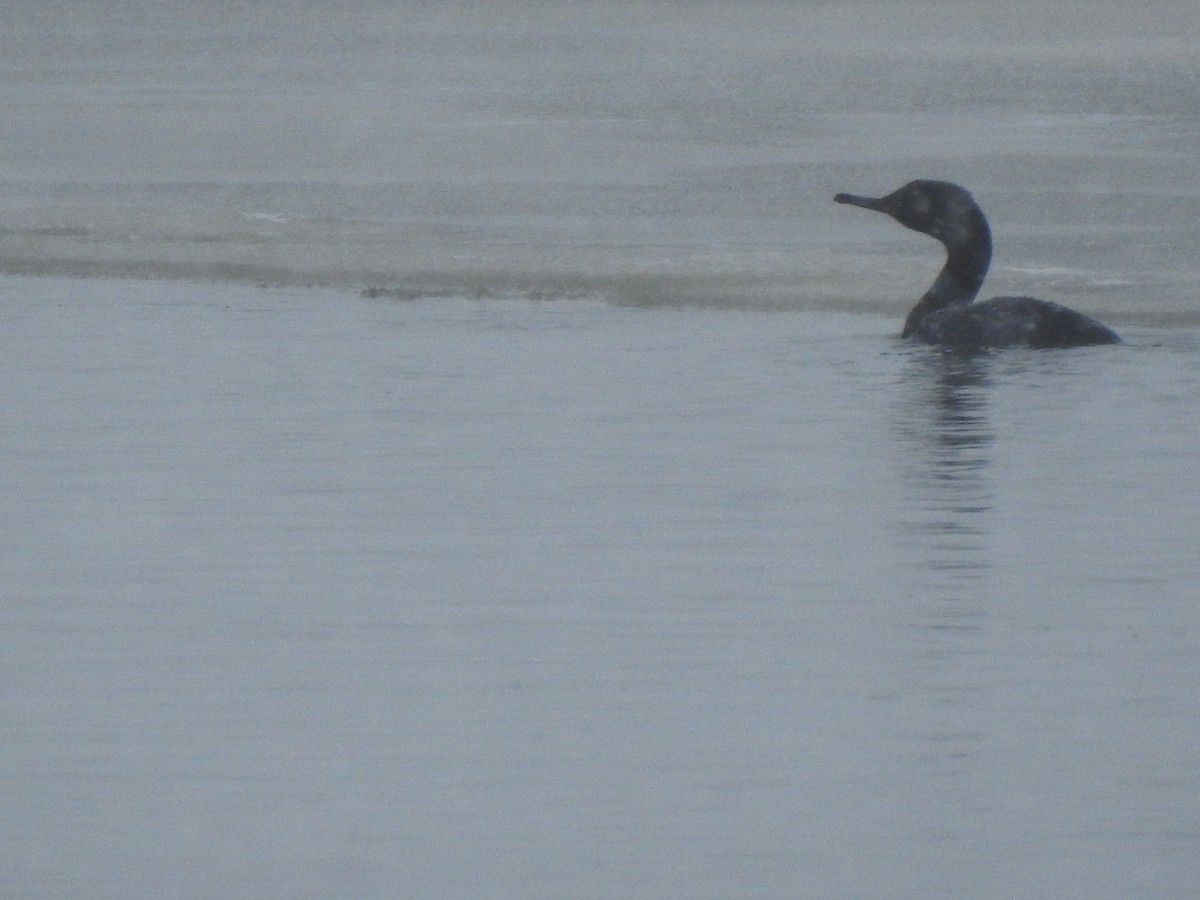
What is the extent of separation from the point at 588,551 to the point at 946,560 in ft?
2.83

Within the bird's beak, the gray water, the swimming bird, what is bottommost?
the gray water

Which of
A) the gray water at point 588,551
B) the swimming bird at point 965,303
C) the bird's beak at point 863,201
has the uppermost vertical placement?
the bird's beak at point 863,201

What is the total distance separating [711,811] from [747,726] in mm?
463

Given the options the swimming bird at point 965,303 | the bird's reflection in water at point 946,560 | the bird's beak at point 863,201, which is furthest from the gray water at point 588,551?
the bird's beak at point 863,201

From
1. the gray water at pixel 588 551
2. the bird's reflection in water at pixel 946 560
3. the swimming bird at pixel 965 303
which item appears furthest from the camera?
the swimming bird at pixel 965 303

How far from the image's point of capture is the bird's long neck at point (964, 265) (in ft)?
35.1

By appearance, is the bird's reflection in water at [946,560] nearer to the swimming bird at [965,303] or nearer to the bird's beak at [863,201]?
the swimming bird at [965,303]

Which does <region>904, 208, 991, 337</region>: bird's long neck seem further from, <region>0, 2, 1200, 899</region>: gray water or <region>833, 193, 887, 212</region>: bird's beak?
<region>833, 193, 887, 212</region>: bird's beak

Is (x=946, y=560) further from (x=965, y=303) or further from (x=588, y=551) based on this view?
(x=965, y=303)

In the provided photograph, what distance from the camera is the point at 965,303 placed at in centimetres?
1077

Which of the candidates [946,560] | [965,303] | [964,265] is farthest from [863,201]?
[946,560]

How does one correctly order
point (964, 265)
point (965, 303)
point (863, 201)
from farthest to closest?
point (863, 201) → point (964, 265) → point (965, 303)

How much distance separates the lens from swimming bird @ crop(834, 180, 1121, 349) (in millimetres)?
9703

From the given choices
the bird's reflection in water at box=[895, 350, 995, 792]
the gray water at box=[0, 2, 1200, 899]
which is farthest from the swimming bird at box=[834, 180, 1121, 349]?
the bird's reflection in water at box=[895, 350, 995, 792]
